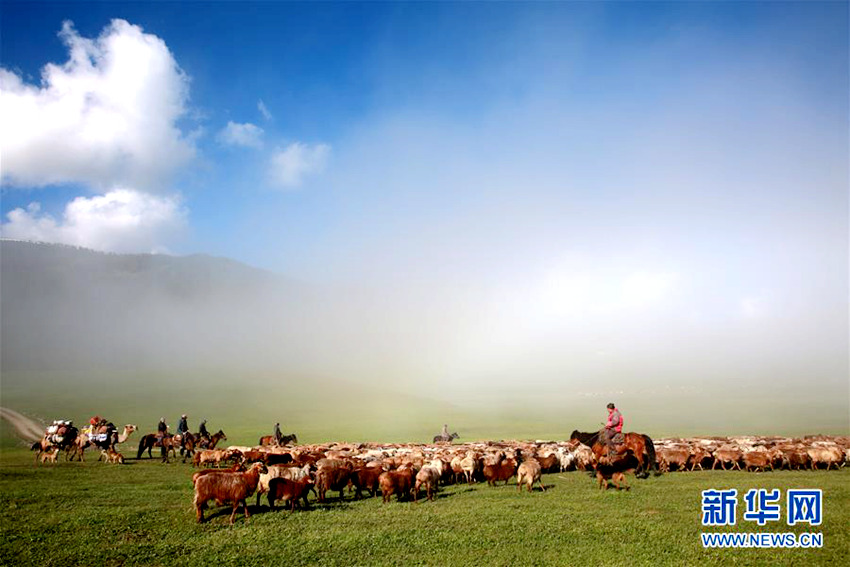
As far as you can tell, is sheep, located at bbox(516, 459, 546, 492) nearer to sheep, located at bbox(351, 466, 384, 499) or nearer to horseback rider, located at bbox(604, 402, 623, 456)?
horseback rider, located at bbox(604, 402, 623, 456)

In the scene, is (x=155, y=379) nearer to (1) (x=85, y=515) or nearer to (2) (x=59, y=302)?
(2) (x=59, y=302)

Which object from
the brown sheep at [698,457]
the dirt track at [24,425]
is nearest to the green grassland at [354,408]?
the dirt track at [24,425]

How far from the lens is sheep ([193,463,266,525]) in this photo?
12.8 m

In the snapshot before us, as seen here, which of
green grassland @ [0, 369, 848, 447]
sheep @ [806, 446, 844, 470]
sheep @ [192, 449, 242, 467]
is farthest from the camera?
green grassland @ [0, 369, 848, 447]

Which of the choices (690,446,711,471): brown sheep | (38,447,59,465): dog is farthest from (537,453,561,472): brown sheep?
(38,447,59,465): dog

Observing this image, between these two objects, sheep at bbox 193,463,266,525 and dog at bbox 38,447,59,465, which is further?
dog at bbox 38,447,59,465

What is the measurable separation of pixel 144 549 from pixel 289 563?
3.58m

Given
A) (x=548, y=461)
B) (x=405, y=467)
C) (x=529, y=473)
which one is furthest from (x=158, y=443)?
(x=548, y=461)

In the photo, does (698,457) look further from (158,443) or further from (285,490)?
(158,443)

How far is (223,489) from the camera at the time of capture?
13.0 metres

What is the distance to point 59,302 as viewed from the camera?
7820 inches

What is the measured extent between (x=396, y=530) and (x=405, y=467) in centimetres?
530

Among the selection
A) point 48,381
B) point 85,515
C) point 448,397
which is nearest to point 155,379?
point 48,381

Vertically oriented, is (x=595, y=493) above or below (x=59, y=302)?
below
